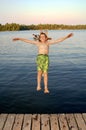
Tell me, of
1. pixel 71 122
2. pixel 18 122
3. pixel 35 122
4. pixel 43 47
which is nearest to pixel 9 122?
pixel 18 122

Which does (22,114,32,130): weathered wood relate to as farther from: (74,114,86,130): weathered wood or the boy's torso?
the boy's torso

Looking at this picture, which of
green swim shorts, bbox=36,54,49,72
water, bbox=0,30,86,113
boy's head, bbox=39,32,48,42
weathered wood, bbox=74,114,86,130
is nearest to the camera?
weathered wood, bbox=74,114,86,130

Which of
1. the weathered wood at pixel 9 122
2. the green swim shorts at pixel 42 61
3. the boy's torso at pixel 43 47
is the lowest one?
the weathered wood at pixel 9 122

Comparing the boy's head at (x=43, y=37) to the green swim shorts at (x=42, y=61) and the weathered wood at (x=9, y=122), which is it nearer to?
the green swim shorts at (x=42, y=61)

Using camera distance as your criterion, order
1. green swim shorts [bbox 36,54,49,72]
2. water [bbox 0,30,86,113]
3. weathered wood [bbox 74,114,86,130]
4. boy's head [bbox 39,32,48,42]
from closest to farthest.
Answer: weathered wood [bbox 74,114,86,130] < boy's head [bbox 39,32,48,42] < green swim shorts [bbox 36,54,49,72] < water [bbox 0,30,86,113]

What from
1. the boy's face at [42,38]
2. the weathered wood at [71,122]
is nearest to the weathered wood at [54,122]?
the weathered wood at [71,122]

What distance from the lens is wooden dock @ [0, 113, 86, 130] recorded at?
9125 millimetres

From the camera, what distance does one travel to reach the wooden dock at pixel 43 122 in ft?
29.9

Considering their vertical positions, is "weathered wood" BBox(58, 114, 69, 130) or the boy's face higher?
the boy's face

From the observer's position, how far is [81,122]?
31.1 feet

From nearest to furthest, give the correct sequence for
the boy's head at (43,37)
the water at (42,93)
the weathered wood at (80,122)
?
the weathered wood at (80,122), the boy's head at (43,37), the water at (42,93)

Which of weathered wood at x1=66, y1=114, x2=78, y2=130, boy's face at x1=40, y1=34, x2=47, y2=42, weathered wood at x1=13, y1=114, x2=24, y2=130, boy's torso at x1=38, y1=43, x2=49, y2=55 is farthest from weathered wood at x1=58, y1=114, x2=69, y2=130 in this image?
boy's face at x1=40, y1=34, x2=47, y2=42

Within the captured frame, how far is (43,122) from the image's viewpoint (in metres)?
9.52

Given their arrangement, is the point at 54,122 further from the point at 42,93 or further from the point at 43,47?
the point at 42,93
